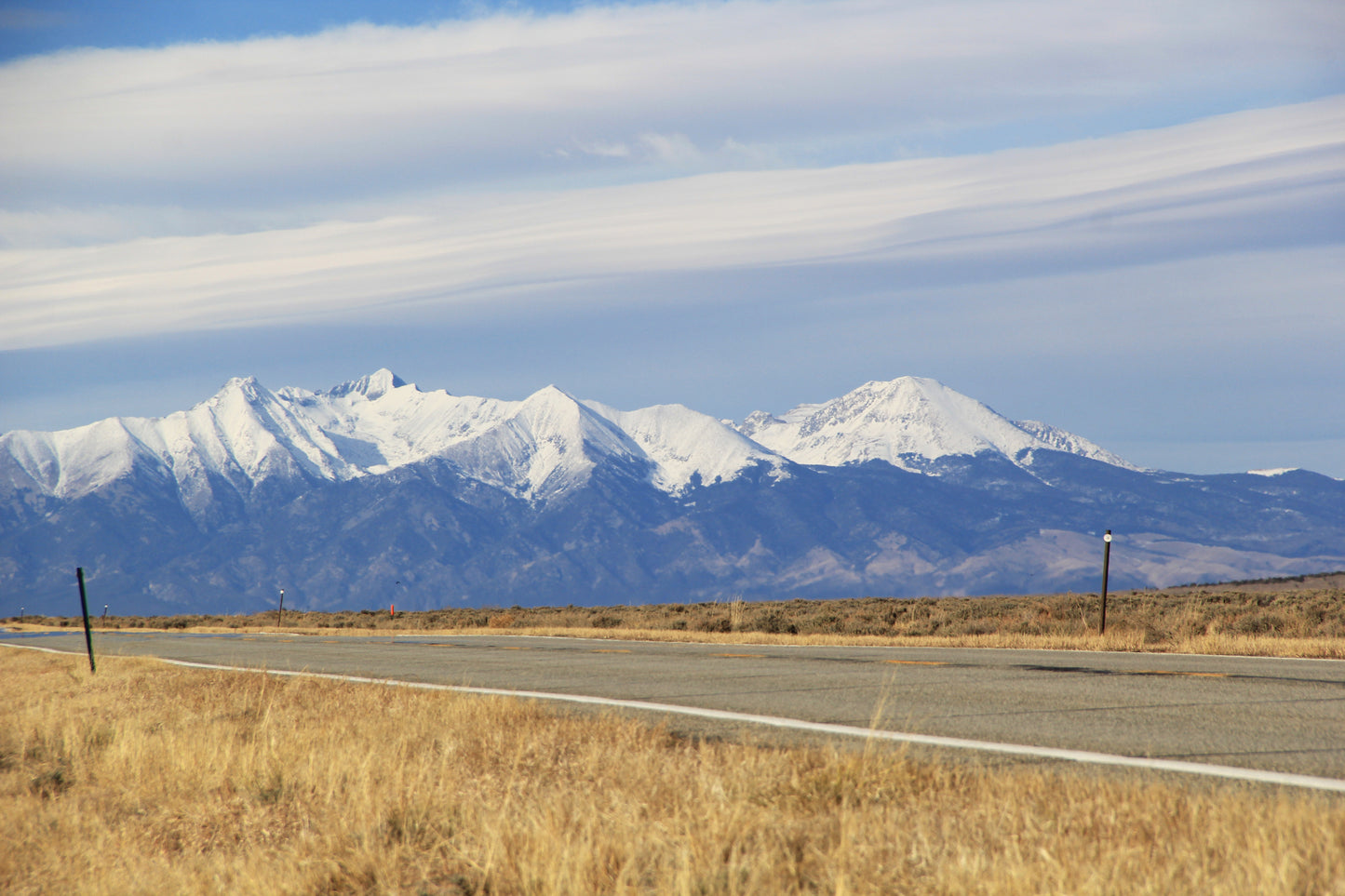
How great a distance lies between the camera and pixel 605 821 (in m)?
6.54

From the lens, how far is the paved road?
9.02 metres

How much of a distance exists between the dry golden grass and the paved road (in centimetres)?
179

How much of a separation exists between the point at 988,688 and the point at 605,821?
743 cm

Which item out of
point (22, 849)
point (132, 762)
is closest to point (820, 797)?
point (22, 849)

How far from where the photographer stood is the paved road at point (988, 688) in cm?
902

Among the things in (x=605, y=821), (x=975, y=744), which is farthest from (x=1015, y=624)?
(x=605, y=821)

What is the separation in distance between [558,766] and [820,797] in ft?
7.24

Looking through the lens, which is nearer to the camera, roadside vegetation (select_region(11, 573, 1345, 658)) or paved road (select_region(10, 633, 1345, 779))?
paved road (select_region(10, 633, 1345, 779))

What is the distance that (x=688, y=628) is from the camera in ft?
109

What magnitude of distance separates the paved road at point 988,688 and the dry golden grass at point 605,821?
1.79 m

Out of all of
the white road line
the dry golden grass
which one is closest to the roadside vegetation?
the white road line

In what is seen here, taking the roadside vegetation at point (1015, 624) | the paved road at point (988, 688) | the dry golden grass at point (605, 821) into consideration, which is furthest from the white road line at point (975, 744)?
the roadside vegetation at point (1015, 624)

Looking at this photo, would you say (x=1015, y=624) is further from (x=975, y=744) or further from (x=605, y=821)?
(x=605, y=821)

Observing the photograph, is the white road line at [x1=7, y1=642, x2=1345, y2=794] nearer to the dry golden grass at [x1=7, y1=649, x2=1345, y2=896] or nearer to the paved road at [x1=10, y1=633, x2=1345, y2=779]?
the paved road at [x1=10, y1=633, x2=1345, y2=779]
